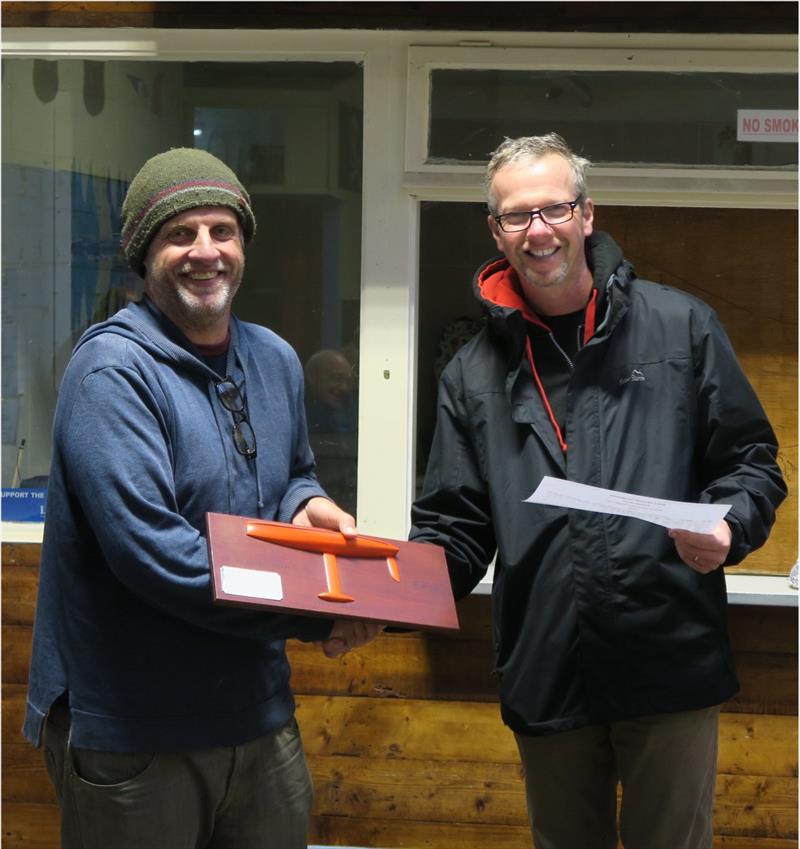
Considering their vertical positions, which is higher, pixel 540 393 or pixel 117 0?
pixel 117 0

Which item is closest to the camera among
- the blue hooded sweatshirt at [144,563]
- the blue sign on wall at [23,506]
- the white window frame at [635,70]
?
the blue hooded sweatshirt at [144,563]

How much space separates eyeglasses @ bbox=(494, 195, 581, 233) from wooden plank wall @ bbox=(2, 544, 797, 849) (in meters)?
1.97

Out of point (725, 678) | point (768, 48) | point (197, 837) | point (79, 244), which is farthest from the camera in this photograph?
point (79, 244)

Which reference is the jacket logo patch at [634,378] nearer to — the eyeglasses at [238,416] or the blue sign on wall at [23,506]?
the eyeglasses at [238,416]

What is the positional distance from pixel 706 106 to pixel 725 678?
2372 mm

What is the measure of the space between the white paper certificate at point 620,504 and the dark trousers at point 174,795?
→ 2.57ft

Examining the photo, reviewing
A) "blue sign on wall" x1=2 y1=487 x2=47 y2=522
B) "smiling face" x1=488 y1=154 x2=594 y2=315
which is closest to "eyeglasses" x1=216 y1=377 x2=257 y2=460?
"smiling face" x1=488 y1=154 x2=594 y2=315

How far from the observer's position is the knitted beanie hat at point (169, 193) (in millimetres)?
2400

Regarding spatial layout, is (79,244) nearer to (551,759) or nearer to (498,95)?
(498,95)

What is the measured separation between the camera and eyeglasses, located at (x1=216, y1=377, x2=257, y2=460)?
2451 millimetres

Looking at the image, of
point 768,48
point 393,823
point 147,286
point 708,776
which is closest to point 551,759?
point 708,776

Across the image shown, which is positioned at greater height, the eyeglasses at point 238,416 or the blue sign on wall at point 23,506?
the eyeglasses at point 238,416

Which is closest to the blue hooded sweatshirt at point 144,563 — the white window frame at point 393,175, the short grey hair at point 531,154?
the short grey hair at point 531,154

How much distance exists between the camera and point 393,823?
4.45 m
